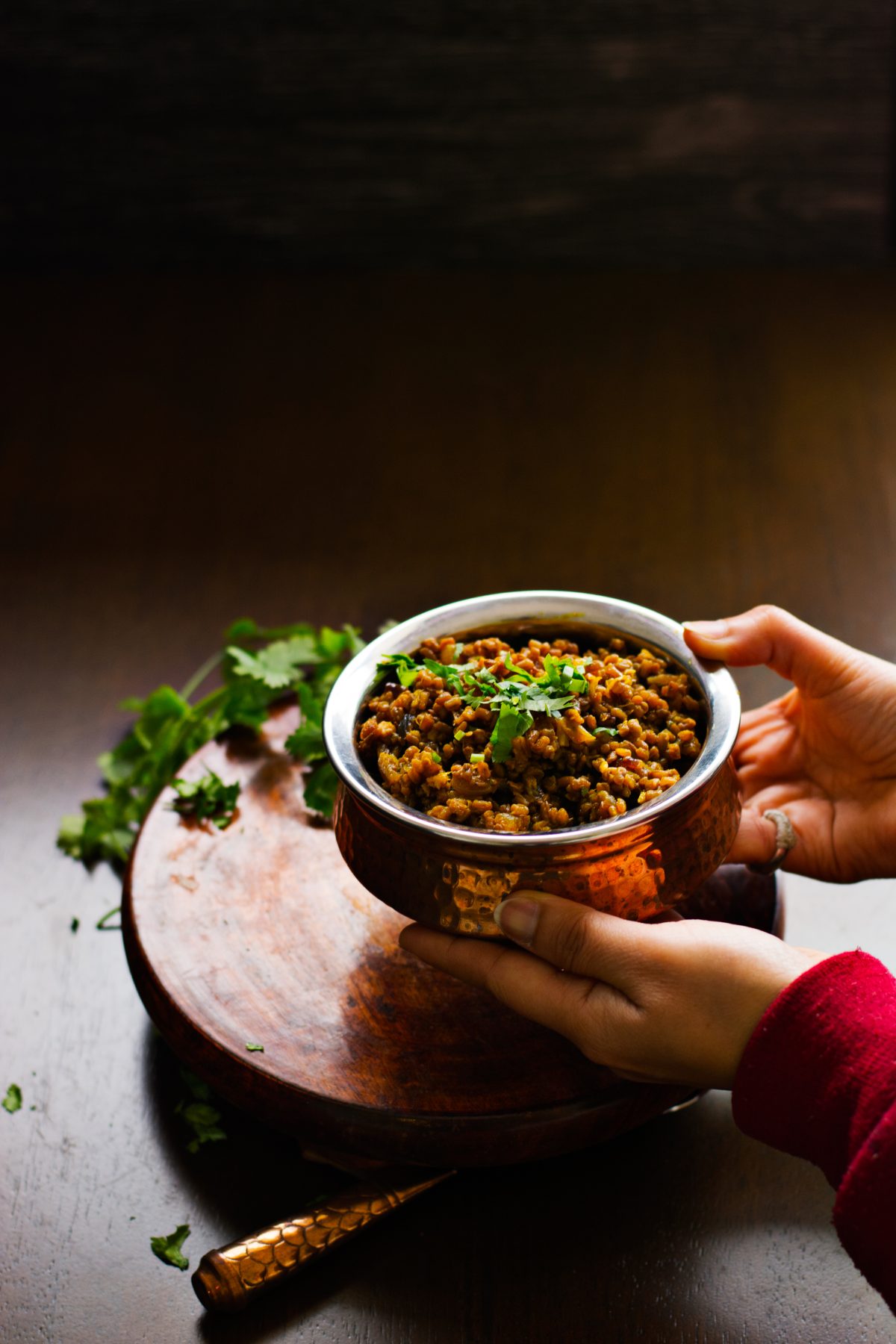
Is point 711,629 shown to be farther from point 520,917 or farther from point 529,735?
point 520,917

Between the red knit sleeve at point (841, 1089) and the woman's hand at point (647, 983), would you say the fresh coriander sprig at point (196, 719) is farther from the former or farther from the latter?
the red knit sleeve at point (841, 1089)

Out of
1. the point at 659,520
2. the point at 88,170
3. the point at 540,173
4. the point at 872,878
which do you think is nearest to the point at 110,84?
the point at 88,170

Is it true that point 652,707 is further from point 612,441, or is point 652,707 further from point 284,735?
point 612,441

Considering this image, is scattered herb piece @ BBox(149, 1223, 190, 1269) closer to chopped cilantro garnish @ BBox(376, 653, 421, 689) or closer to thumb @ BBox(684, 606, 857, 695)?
chopped cilantro garnish @ BBox(376, 653, 421, 689)

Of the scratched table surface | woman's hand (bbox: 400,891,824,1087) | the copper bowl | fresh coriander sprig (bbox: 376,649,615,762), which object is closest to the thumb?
the copper bowl

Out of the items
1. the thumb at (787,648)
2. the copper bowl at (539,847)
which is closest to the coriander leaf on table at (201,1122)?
the copper bowl at (539,847)
